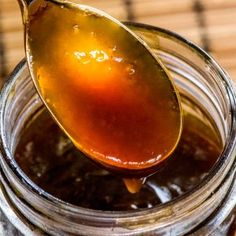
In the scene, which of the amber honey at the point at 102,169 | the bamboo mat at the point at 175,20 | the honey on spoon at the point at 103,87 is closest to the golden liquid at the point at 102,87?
the honey on spoon at the point at 103,87

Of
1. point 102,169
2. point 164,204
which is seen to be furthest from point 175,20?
point 164,204

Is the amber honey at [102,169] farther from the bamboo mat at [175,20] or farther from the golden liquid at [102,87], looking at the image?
the bamboo mat at [175,20]

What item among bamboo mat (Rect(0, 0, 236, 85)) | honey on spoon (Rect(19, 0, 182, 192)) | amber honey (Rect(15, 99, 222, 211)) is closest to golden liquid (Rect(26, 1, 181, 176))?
honey on spoon (Rect(19, 0, 182, 192))

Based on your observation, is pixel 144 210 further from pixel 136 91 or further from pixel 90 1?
pixel 90 1

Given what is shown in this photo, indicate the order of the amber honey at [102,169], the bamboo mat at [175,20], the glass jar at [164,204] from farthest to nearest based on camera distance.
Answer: the bamboo mat at [175,20], the amber honey at [102,169], the glass jar at [164,204]

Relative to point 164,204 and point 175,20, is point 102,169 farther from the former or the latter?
point 175,20

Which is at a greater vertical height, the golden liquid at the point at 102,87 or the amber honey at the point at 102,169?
the golden liquid at the point at 102,87

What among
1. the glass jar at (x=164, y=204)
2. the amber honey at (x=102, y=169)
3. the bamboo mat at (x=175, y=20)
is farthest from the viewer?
the bamboo mat at (x=175, y=20)

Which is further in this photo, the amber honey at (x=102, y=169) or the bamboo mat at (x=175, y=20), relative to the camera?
the bamboo mat at (x=175, y=20)
